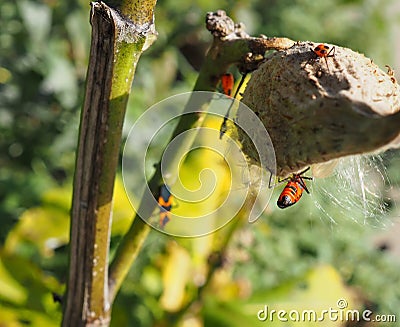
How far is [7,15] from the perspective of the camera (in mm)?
2377

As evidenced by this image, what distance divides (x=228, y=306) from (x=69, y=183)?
2.48ft

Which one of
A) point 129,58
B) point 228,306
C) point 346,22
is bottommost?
point 129,58

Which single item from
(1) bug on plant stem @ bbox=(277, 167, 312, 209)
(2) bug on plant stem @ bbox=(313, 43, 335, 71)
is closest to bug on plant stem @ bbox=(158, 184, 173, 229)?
(1) bug on plant stem @ bbox=(277, 167, 312, 209)

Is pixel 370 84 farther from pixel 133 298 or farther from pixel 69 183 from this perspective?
pixel 69 183

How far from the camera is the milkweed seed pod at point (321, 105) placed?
0.77 m

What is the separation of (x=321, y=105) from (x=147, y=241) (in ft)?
4.23

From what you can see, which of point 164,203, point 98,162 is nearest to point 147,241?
point 164,203

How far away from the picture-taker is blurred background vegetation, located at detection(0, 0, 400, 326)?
1.92m

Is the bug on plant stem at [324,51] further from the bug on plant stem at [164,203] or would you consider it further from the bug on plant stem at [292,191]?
the bug on plant stem at [164,203]

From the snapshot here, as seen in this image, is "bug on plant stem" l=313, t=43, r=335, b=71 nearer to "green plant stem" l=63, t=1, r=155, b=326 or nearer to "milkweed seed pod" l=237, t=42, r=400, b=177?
"milkweed seed pod" l=237, t=42, r=400, b=177

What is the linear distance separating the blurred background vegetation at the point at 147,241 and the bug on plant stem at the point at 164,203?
0.51 m

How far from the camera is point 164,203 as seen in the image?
125cm

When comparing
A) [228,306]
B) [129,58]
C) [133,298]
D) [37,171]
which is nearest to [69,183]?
[37,171]

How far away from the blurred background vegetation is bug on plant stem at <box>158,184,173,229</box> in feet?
1.68
